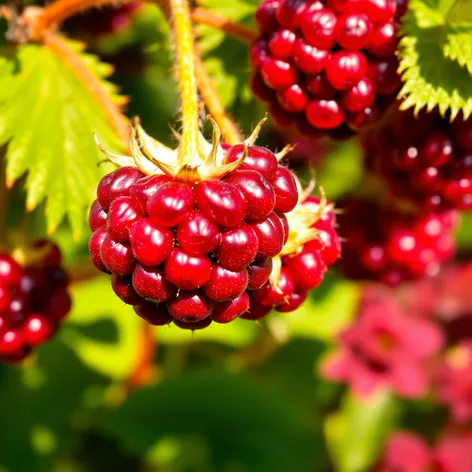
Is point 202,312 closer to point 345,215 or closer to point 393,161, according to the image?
point 393,161

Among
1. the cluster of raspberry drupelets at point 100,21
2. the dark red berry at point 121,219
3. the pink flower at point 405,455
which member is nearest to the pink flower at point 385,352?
the pink flower at point 405,455

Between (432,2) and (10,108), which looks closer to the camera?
(432,2)

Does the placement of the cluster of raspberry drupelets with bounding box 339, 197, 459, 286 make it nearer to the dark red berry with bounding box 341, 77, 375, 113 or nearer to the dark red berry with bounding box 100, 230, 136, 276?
the dark red berry with bounding box 341, 77, 375, 113

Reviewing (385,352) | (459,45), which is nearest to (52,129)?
(459,45)

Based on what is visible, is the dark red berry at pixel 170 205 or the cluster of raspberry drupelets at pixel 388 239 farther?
the cluster of raspberry drupelets at pixel 388 239

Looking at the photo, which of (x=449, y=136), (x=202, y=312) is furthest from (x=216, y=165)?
(x=449, y=136)

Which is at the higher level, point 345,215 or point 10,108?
point 10,108

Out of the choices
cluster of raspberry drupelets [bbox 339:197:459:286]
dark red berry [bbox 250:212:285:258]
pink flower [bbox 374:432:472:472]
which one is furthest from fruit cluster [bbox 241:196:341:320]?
pink flower [bbox 374:432:472:472]

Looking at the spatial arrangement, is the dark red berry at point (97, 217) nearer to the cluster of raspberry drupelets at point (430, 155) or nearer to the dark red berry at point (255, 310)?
the dark red berry at point (255, 310)

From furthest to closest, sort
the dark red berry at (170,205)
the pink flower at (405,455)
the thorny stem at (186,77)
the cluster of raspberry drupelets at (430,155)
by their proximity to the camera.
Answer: the pink flower at (405,455)
the cluster of raspberry drupelets at (430,155)
the thorny stem at (186,77)
the dark red berry at (170,205)
